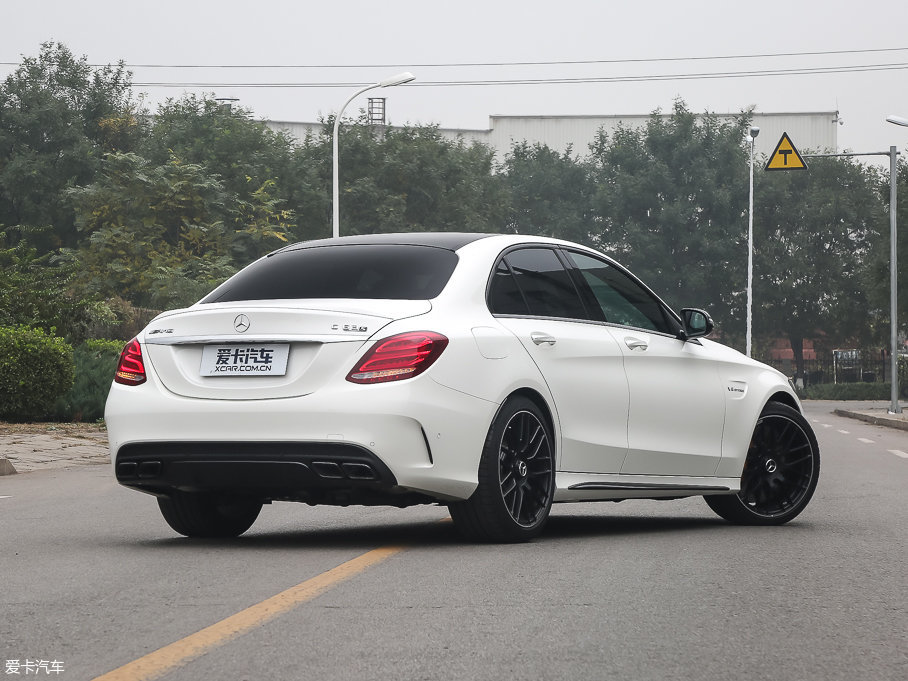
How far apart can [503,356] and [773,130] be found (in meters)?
82.4

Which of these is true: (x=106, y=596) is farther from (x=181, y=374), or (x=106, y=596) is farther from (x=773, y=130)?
(x=773, y=130)

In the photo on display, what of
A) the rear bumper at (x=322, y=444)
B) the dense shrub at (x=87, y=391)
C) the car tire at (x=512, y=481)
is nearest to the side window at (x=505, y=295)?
the car tire at (x=512, y=481)

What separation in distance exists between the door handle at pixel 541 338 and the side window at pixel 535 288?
6.7 inches

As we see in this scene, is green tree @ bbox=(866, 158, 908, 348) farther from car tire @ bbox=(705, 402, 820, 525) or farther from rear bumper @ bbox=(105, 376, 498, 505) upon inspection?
rear bumper @ bbox=(105, 376, 498, 505)

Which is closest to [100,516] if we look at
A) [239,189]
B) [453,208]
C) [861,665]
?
[861,665]

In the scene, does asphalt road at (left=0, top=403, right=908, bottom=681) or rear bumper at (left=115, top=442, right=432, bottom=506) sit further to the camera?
rear bumper at (left=115, top=442, right=432, bottom=506)

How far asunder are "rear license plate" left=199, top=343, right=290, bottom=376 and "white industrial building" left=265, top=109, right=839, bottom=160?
7751 cm

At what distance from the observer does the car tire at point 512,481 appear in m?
7.39

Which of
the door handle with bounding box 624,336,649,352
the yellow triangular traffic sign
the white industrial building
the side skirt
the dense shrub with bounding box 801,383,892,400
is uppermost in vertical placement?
the white industrial building

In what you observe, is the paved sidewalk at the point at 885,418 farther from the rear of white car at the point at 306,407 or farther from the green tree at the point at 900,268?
the rear of white car at the point at 306,407

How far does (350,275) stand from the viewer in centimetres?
782

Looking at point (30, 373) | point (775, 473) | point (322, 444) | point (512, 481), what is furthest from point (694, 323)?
point (30, 373)

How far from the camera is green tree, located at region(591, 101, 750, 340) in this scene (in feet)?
231

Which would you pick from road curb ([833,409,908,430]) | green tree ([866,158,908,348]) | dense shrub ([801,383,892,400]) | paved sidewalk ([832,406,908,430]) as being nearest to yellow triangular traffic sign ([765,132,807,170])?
green tree ([866,158,908,348])
